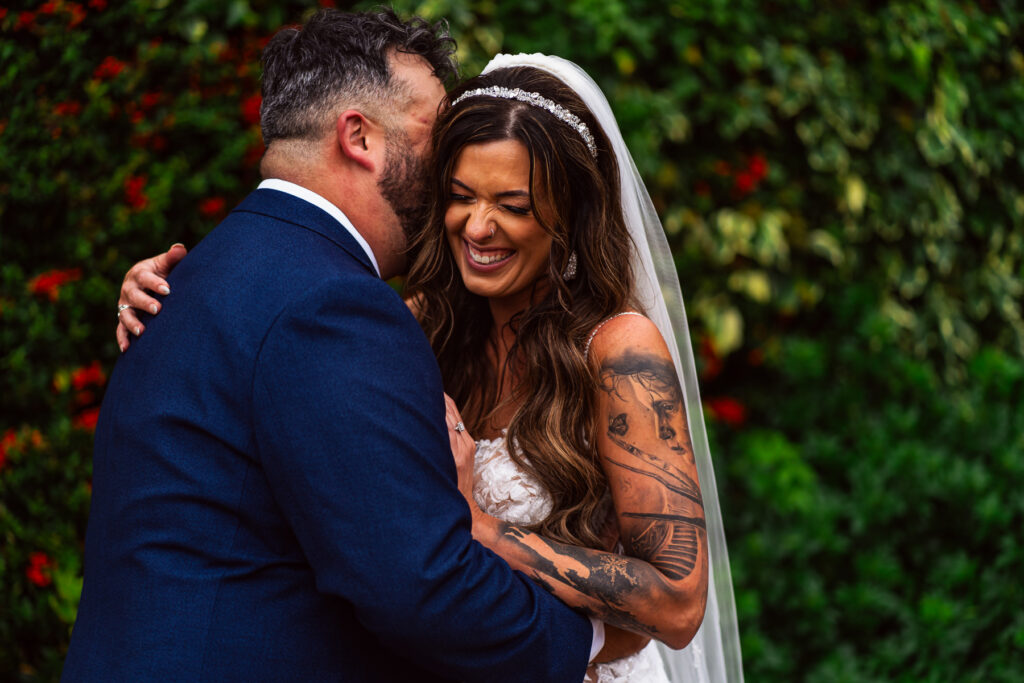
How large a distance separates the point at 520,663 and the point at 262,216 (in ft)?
3.51

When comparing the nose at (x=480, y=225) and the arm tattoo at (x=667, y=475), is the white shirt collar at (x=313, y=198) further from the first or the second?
the arm tattoo at (x=667, y=475)

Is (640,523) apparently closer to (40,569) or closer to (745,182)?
(40,569)

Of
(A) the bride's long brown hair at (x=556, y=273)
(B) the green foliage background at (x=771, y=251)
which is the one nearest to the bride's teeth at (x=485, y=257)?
(A) the bride's long brown hair at (x=556, y=273)

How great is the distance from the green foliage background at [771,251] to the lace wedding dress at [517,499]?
1.46 m

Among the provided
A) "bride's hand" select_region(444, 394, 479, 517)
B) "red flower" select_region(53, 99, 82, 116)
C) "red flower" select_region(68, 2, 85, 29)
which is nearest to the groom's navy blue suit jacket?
"bride's hand" select_region(444, 394, 479, 517)

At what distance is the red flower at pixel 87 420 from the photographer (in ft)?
9.52

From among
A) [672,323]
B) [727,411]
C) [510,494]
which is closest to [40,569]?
[510,494]

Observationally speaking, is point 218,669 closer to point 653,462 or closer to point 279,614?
point 279,614

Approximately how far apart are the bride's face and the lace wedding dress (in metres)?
0.47

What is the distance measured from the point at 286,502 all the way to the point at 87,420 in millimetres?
1733

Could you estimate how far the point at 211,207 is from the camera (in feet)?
10.7

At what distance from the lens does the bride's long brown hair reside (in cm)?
217

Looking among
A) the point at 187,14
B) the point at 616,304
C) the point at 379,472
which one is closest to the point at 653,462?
the point at 616,304

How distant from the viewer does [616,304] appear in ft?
7.57
